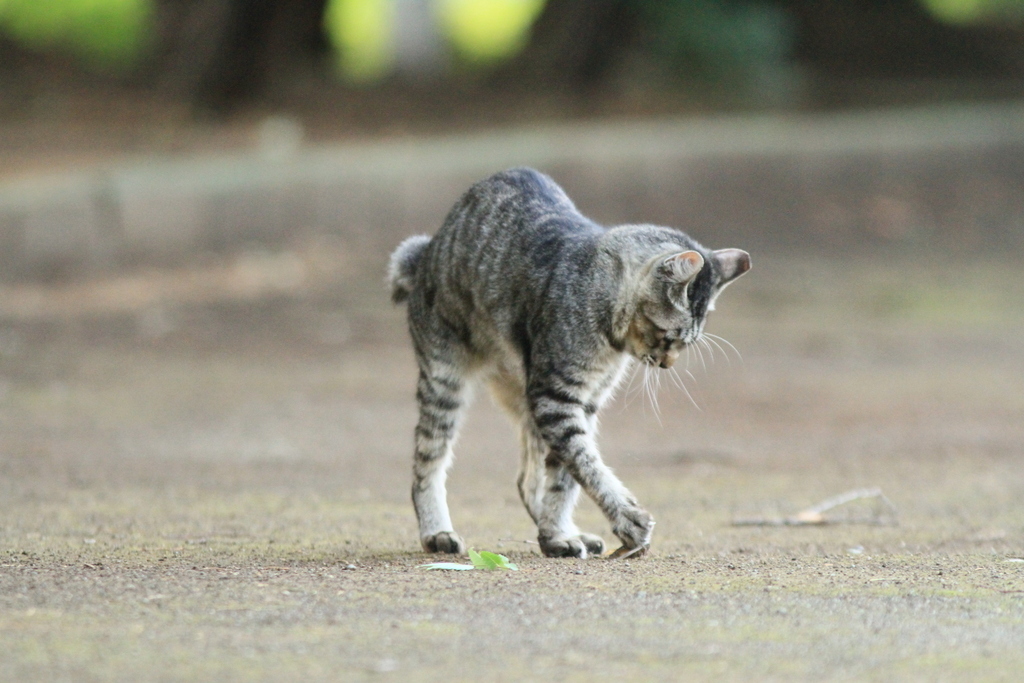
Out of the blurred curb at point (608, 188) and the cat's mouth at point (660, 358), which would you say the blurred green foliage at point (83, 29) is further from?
the cat's mouth at point (660, 358)

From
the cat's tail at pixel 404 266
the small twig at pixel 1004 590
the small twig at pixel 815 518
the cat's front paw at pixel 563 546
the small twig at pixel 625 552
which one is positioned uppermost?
the cat's tail at pixel 404 266

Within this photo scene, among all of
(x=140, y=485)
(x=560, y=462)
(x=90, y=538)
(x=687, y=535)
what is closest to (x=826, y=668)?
(x=560, y=462)

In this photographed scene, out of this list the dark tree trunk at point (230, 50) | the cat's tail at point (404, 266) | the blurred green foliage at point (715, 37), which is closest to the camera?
the cat's tail at point (404, 266)

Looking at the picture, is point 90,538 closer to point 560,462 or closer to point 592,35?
point 560,462

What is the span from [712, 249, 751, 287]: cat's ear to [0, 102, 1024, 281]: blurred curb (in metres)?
A: 10.2

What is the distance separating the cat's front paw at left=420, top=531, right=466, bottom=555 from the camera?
630cm

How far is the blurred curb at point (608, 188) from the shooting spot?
49.8ft

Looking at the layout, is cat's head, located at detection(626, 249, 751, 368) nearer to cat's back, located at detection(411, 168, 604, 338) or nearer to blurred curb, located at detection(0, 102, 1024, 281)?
cat's back, located at detection(411, 168, 604, 338)

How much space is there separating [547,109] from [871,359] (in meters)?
9.41

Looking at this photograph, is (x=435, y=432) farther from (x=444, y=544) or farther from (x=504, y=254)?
(x=504, y=254)

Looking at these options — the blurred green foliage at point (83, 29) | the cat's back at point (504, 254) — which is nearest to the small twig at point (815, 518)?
the cat's back at point (504, 254)

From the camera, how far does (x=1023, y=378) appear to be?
12617 mm

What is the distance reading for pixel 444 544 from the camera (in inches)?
248

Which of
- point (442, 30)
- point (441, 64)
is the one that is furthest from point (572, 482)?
point (442, 30)
